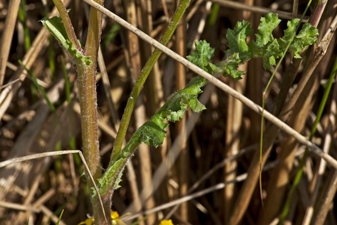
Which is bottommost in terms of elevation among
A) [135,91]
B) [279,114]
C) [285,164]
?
[285,164]

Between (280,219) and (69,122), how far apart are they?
719 mm

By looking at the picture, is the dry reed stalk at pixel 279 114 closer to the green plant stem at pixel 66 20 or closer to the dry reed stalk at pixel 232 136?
the dry reed stalk at pixel 232 136

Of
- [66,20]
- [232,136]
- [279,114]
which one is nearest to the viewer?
[66,20]

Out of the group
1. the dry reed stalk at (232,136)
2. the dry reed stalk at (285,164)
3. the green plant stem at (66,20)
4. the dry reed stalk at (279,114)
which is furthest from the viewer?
the dry reed stalk at (232,136)

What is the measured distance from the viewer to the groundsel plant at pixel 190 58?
2.08 ft

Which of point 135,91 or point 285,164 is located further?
point 285,164

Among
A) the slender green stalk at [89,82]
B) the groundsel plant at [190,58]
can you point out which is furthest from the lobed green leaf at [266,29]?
the slender green stalk at [89,82]

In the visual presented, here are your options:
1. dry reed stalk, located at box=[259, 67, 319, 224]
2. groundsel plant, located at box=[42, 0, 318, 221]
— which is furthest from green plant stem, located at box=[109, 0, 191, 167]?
dry reed stalk, located at box=[259, 67, 319, 224]

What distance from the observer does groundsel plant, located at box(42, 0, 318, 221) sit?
2.08 feet

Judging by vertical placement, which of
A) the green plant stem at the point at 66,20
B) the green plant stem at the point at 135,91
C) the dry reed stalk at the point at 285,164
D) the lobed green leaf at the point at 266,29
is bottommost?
the dry reed stalk at the point at 285,164

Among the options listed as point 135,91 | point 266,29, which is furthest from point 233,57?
point 135,91

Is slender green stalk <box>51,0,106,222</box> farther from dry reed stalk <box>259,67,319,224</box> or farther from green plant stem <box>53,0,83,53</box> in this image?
dry reed stalk <box>259,67,319,224</box>

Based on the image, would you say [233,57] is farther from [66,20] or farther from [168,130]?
[168,130]

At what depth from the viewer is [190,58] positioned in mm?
673
